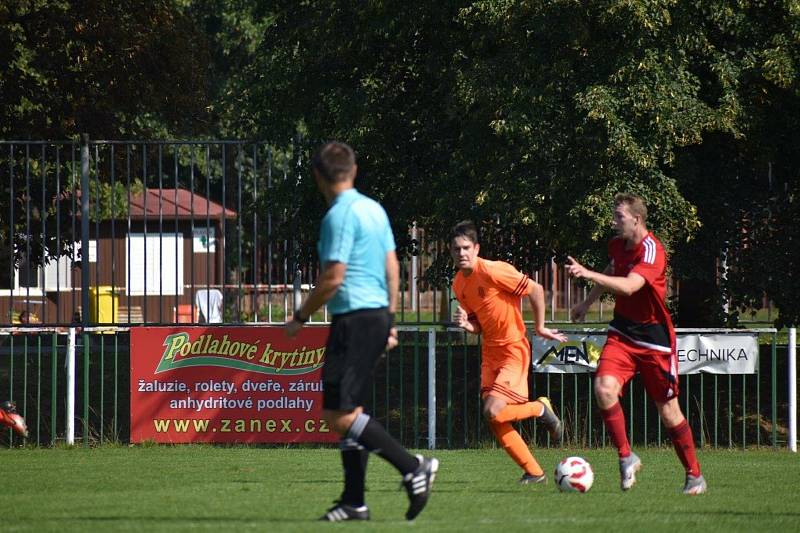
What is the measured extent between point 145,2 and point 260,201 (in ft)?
16.8

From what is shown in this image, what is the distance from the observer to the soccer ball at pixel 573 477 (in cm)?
862

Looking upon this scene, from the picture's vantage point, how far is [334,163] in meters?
6.59

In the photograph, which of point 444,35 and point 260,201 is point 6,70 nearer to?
point 260,201

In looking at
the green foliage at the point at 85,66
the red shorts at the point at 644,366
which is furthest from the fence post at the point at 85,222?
the red shorts at the point at 644,366

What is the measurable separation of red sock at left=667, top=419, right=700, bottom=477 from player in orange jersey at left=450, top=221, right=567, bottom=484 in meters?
1.02

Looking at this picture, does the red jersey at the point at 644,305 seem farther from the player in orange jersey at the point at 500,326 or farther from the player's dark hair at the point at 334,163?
the player's dark hair at the point at 334,163

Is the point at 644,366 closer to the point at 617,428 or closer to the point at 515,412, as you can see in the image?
the point at 617,428

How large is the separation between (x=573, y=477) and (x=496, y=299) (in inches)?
58.9

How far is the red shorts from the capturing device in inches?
347

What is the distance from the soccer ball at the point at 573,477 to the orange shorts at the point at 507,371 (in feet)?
2.57

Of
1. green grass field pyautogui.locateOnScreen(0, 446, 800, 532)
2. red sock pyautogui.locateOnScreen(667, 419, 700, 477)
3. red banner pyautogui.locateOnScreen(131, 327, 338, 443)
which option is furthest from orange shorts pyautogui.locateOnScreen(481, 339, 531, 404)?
red banner pyautogui.locateOnScreen(131, 327, 338, 443)

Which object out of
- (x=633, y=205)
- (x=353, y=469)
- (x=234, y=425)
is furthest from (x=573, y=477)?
(x=234, y=425)

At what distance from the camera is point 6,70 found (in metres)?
18.7

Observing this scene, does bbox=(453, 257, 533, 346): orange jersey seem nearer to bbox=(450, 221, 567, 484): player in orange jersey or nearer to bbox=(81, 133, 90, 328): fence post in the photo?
bbox=(450, 221, 567, 484): player in orange jersey
